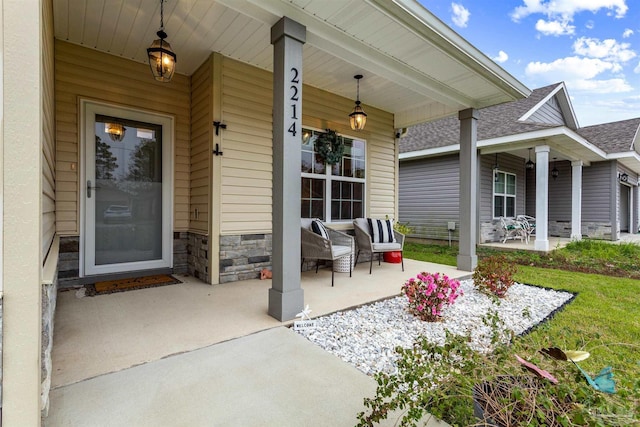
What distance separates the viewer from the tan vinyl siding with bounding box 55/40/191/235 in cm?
356

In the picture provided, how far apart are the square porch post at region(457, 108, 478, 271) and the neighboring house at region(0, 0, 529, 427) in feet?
0.22

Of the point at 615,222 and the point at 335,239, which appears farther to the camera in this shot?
the point at 615,222

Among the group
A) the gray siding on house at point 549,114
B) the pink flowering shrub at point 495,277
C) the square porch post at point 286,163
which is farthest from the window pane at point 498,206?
the square porch post at point 286,163

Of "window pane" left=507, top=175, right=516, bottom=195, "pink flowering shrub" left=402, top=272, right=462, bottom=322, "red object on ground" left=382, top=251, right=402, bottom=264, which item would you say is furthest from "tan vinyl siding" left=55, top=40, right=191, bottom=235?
"window pane" left=507, top=175, right=516, bottom=195

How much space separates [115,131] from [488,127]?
26.7ft

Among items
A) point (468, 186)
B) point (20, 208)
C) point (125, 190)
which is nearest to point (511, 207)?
point (468, 186)

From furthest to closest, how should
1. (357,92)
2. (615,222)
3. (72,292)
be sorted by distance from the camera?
(615,222) < (357,92) < (72,292)

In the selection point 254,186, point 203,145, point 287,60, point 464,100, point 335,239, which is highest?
point 464,100

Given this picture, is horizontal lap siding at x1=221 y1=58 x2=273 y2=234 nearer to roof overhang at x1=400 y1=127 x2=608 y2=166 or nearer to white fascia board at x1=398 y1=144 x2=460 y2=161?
white fascia board at x1=398 y1=144 x2=460 y2=161

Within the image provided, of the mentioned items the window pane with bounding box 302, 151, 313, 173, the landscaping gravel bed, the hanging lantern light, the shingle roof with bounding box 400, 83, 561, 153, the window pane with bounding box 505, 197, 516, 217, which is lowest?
the landscaping gravel bed

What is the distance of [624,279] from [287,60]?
231 inches

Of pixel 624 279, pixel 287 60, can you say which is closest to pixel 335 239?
pixel 287 60

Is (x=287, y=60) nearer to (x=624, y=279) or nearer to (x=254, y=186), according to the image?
(x=254, y=186)

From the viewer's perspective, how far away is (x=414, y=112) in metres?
5.86
